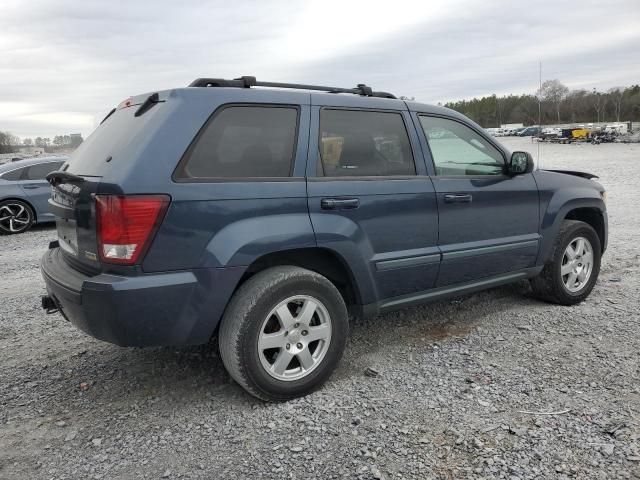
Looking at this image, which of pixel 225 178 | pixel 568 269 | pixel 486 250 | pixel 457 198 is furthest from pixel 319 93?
pixel 568 269

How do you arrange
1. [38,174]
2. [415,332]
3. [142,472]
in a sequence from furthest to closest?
[38,174], [415,332], [142,472]

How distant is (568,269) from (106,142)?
397cm

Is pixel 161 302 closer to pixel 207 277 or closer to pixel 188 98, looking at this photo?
pixel 207 277

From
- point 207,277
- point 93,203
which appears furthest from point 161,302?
point 93,203

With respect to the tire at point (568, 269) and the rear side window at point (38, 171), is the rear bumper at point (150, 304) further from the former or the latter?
the rear side window at point (38, 171)

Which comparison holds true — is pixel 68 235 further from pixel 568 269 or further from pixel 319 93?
pixel 568 269

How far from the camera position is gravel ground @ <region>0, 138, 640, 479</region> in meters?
2.55

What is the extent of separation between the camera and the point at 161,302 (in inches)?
108

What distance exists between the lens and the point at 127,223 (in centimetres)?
264

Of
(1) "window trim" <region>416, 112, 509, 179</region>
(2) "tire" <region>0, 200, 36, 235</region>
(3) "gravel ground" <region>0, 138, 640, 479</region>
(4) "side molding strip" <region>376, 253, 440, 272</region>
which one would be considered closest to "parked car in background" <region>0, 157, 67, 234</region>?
(2) "tire" <region>0, 200, 36, 235</region>

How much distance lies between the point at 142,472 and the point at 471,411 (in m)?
1.78

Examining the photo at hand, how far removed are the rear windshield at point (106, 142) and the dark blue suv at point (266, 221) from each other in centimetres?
2

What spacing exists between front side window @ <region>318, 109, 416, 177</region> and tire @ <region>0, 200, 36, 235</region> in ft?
29.6

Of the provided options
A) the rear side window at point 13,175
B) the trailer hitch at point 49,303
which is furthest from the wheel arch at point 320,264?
the rear side window at point 13,175
